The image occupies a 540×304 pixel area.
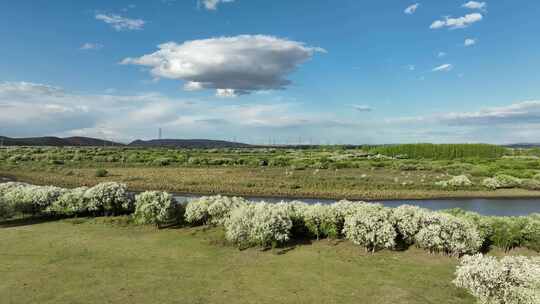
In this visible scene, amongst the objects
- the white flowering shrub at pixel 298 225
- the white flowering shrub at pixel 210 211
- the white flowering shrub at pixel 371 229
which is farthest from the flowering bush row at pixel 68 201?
the white flowering shrub at pixel 371 229

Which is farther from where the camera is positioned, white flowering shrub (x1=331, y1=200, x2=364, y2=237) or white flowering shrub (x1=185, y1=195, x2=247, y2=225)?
white flowering shrub (x1=185, y1=195, x2=247, y2=225)

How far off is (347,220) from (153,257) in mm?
8733

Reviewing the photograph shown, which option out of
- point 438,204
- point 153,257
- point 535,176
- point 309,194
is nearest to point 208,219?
point 153,257

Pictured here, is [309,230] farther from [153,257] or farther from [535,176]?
[535,176]

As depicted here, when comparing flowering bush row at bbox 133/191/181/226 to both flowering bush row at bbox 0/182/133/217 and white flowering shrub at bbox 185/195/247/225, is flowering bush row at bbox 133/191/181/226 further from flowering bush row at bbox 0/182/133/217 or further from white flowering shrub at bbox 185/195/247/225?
flowering bush row at bbox 0/182/133/217

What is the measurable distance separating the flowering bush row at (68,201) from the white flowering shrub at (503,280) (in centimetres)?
1885

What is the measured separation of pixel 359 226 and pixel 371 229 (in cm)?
53

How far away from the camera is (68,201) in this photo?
66.1ft

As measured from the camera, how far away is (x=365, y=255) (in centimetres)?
1357

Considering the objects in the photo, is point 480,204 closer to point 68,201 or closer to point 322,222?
point 322,222

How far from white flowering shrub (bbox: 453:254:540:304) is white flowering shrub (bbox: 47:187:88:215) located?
20.5m

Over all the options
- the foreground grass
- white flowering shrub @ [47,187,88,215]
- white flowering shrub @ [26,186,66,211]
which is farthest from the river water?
white flowering shrub @ [26,186,66,211]

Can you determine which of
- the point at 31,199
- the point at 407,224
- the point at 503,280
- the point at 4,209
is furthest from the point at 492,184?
the point at 4,209

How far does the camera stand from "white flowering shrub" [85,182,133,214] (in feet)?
66.2
